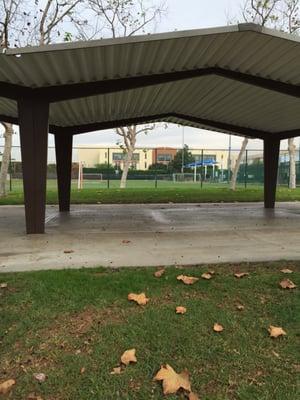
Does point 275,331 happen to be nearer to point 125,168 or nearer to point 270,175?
point 270,175

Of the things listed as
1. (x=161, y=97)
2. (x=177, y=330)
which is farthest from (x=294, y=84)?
(x=177, y=330)

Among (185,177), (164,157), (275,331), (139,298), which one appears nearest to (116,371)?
(139,298)

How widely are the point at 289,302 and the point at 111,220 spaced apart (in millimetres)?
7315

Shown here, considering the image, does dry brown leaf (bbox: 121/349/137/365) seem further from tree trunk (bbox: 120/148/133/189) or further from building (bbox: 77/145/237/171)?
building (bbox: 77/145/237/171)

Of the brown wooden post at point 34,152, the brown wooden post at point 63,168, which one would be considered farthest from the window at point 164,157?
the brown wooden post at point 34,152

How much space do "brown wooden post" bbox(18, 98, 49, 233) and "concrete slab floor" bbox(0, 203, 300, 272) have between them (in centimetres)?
54

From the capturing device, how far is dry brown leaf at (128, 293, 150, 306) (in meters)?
4.95

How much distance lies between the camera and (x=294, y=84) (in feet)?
33.8

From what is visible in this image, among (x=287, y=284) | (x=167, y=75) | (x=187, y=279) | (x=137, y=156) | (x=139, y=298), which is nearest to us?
(x=139, y=298)

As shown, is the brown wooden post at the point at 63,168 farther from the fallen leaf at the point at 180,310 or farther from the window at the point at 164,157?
the window at the point at 164,157

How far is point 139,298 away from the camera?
5.03 m

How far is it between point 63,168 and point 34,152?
4.97 meters

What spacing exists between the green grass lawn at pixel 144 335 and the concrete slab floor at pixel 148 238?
0.97 meters

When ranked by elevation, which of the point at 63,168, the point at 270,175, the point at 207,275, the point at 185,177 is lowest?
the point at 185,177
